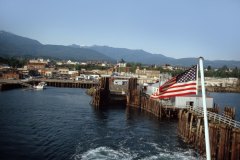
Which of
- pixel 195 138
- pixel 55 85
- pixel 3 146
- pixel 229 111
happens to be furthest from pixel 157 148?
pixel 55 85

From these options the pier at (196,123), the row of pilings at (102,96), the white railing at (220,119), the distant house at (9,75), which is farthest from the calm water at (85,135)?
the distant house at (9,75)

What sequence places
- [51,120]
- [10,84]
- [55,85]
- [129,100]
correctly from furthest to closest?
[55,85], [10,84], [129,100], [51,120]

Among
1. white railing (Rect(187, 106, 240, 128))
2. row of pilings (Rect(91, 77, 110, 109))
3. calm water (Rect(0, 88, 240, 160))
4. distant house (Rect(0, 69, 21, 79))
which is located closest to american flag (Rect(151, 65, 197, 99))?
white railing (Rect(187, 106, 240, 128))

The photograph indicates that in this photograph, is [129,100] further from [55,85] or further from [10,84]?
[55,85]

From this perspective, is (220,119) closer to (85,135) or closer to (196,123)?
→ (196,123)

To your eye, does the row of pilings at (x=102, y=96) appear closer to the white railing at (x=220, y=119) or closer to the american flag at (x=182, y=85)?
the white railing at (x=220, y=119)

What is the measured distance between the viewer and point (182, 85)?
20.9 meters

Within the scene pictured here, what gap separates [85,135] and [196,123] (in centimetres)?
1679

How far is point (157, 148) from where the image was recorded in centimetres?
4266

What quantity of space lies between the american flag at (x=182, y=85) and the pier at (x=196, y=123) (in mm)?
14516

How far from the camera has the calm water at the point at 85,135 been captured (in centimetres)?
3925

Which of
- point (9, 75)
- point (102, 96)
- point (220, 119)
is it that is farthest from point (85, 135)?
point (9, 75)

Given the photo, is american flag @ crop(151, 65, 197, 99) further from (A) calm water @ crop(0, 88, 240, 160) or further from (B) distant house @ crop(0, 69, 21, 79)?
(B) distant house @ crop(0, 69, 21, 79)

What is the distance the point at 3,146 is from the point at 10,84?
93850mm
